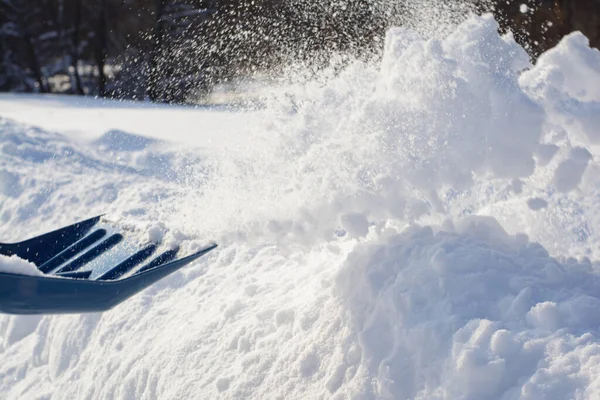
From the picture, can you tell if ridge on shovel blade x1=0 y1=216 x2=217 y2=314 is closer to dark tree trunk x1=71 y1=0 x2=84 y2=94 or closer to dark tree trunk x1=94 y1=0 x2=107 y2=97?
dark tree trunk x1=94 y1=0 x2=107 y2=97

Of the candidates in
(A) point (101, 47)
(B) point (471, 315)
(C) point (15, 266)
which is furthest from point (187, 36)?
(B) point (471, 315)

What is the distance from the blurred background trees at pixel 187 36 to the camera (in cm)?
840

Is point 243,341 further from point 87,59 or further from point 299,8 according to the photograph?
point 87,59

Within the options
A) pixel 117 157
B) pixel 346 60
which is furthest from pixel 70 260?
pixel 346 60

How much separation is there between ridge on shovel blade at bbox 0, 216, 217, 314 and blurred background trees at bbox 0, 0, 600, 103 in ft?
9.88

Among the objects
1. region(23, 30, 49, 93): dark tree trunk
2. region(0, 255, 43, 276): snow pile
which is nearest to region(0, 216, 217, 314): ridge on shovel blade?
region(0, 255, 43, 276): snow pile

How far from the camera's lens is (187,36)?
11508 mm

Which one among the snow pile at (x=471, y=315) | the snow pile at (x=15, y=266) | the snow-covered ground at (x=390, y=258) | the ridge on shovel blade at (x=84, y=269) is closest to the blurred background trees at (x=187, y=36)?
the snow-covered ground at (x=390, y=258)

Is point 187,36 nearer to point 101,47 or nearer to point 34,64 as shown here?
point 101,47

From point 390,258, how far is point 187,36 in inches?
375

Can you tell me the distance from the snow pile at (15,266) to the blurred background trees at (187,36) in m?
3.64

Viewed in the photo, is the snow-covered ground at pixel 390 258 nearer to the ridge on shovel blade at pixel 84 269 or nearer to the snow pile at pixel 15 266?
the ridge on shovel blade at pixel 84 269

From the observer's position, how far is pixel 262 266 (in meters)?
3.62

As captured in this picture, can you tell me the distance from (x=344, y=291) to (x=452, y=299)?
474 mm
